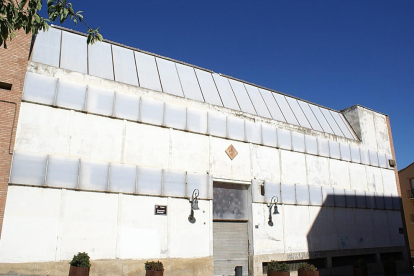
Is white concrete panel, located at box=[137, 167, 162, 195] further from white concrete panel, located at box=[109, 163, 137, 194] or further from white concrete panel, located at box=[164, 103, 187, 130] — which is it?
white concrete panel, located at box=[164, 103, 187, 130]

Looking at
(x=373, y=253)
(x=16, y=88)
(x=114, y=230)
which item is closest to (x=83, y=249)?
(x=114, y=230)

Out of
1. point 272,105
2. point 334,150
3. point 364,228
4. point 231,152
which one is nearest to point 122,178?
point 231,152

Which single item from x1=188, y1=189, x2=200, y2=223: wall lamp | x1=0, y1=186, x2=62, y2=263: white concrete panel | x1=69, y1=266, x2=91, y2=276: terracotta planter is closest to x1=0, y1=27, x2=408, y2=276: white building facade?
x1=0, y1=186, x2=62, y2=263: white concrete panel

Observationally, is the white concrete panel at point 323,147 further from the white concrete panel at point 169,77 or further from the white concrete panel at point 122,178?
the white concrete panel at point 122,178

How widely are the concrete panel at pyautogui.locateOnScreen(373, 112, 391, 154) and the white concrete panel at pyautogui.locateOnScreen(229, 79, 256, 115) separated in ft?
35.7

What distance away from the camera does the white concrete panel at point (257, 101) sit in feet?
67.3

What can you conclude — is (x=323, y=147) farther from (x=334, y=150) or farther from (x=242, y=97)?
(x=242, y=97)

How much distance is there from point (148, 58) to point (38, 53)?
5475 millimetres

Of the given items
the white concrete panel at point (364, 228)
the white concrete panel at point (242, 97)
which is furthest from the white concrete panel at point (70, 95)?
the white concrete panel at point (364, 228)

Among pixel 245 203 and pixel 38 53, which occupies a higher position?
pixel 38 53

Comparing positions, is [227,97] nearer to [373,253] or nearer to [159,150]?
[159,150]

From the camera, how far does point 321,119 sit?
78.7ft

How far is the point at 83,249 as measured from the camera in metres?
12.8

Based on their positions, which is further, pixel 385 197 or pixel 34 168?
pixel 385 197
